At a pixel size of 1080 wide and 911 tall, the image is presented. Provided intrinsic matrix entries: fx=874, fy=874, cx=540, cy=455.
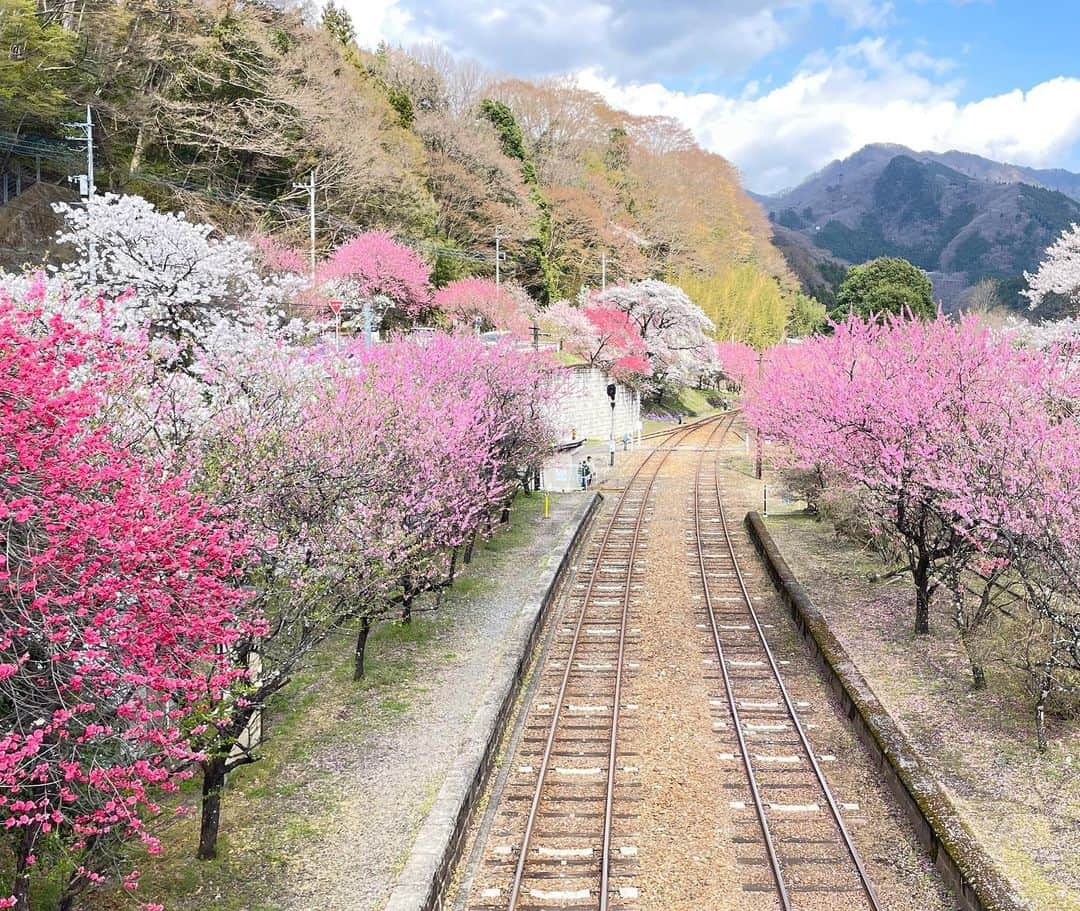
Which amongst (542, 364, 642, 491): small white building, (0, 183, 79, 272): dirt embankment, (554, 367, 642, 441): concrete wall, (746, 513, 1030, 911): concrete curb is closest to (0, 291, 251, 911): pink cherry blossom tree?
(746, 513, 1030, 911): concrete curb

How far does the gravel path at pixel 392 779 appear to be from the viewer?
26.8 ft

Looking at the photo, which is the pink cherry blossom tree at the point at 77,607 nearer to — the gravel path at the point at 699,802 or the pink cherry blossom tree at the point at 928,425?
the gravel path at the point at 699,802

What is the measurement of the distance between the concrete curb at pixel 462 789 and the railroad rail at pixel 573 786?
0.40m

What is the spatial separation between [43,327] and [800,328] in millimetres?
87091

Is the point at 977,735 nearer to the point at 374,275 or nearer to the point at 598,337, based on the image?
the point at 374,275

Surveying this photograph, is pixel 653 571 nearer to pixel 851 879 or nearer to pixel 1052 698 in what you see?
pixel 1052 698

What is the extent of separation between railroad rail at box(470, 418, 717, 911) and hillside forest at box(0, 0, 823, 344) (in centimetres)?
2032

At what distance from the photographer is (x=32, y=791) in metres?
5.61

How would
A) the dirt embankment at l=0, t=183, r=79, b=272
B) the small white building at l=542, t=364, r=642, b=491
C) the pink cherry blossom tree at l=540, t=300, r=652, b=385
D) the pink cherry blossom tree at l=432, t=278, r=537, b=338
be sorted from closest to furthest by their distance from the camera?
the dirt embankment at l=0, t=183, r=79, b=272 < the small white building at l=542, t=364, r=642, b=491 < the pink cherry blossom tree at l=432, t=278, r=537, b=338 < the pink cherry blossom tree at l=540, t=300, r=652, b=385

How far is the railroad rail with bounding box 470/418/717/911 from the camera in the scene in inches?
336

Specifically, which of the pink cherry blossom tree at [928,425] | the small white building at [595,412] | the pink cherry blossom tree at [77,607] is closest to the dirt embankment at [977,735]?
the pink cherry blossom tree at [928,425]

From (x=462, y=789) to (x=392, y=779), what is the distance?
111 cm

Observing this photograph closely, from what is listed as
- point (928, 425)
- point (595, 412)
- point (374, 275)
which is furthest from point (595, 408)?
point (928, 425)

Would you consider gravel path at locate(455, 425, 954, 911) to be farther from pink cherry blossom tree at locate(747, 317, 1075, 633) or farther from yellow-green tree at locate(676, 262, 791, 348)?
yellow-green tree at locate(676, 262, 791, 348)
